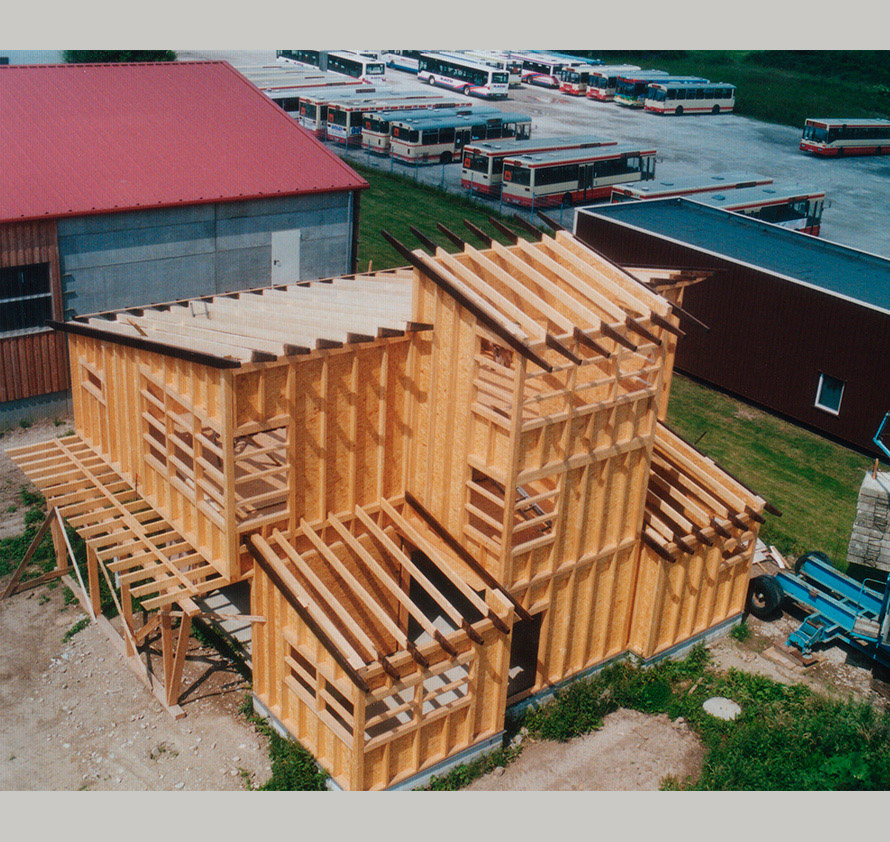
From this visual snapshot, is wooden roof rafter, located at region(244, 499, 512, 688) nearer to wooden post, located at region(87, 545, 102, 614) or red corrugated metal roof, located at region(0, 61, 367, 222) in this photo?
wooden post, located at region(87, 545, 102, 614)

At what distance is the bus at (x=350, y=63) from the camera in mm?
77562

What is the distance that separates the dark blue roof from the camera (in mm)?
28469

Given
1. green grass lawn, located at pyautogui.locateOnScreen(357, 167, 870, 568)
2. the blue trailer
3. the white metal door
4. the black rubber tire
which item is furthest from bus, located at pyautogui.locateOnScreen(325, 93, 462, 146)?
the blue trailer

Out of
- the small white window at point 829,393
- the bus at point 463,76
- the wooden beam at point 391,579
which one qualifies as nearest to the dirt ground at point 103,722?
the wooden beam at point 391,579

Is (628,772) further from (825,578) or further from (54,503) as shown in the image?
(54,503)

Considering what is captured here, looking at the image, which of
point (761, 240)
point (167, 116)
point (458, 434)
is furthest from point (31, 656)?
point (761, 240)

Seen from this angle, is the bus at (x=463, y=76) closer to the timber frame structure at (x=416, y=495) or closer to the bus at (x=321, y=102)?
the bus at (x=321, y=102)

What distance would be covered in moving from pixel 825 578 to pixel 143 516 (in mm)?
13522

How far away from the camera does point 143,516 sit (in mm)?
18750

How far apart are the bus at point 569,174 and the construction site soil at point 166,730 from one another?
111ft

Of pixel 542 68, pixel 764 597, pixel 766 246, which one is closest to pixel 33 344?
pixel 764 597

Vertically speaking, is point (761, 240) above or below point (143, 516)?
above

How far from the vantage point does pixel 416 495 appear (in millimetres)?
18141

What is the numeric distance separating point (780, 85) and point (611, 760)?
7923cm
